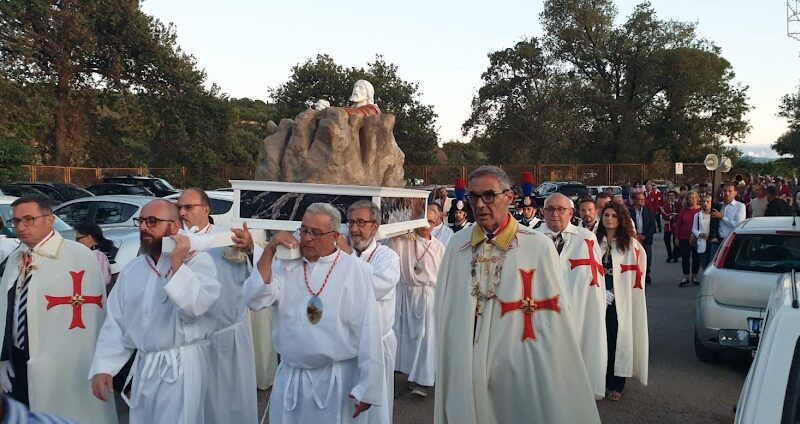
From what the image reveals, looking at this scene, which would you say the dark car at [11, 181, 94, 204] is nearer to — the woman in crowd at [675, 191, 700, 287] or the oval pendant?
the woman in crowd at [675, 191, 700, 287]

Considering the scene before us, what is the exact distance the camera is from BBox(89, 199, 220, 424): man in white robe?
3883 millimetres

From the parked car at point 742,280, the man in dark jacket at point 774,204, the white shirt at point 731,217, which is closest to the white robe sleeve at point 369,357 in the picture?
the parked car at point 742,280

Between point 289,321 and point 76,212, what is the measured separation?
9.08 meters

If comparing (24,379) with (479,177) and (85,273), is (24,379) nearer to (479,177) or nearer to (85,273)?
(85,273)

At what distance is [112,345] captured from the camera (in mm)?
4012

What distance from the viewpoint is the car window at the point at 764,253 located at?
7129 mm

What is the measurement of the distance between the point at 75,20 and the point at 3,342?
2555 centimetres

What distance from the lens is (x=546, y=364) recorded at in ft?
10.9

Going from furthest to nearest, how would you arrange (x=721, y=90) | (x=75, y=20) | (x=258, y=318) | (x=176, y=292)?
(x=721, y=90)
(x=75, y=20)
(x=258, y=318)
(x=176, y=292)

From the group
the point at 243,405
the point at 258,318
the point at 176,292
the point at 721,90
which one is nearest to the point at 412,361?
the point at 258,318

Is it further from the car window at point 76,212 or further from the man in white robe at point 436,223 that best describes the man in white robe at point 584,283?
the car window at point 76,212

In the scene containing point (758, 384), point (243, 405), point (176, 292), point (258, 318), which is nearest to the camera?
point (758, 384)

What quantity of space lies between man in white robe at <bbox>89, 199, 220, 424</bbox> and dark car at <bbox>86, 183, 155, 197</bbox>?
64.6ft

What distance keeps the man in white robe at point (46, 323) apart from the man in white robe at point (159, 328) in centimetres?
75
